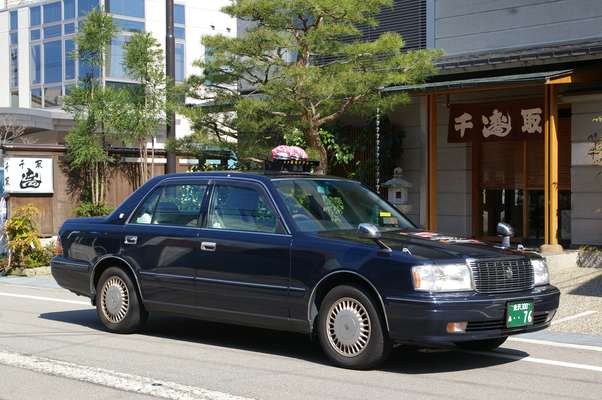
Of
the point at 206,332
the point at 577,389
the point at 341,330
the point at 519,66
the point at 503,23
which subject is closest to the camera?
the point at 577,389

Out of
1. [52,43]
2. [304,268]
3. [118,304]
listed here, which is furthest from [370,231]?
[52,43]

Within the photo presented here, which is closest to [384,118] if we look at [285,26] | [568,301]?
[285,26]

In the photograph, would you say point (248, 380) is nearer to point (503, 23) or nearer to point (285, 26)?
point (285, 26)

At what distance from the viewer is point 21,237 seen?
1542 cm

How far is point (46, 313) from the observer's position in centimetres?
1053

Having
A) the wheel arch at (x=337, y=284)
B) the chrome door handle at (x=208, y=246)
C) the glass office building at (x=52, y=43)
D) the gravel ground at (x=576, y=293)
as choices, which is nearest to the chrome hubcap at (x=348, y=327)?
the wheel arch at (x=337, y=284)

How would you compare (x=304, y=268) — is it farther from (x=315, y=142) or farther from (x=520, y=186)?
(x=520, y=186)

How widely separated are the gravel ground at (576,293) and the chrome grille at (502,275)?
2471mm

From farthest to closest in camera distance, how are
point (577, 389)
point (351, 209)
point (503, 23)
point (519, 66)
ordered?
point (503, 23)
point (519, 66)
point (351, 209)
point (577, 389)

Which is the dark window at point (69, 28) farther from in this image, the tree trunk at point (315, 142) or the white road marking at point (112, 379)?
the white road marking at point (112, 379)

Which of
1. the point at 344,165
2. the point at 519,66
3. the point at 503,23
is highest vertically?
the point at 503,23

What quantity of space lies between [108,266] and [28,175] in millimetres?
9816

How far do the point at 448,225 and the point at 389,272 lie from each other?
11.1m

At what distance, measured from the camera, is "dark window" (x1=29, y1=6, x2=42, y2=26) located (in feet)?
130
